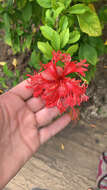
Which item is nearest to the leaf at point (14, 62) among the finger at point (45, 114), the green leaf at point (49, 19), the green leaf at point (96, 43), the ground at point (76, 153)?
the ground at point (76, 153)

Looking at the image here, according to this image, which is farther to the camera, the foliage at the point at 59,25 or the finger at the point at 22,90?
the finger at the point at 22,90

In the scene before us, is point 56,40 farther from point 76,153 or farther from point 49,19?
point 76,153

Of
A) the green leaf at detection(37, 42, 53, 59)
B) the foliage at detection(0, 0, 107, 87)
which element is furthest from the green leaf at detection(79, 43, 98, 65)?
the green leaf at detection(37, 42, 53, 59)

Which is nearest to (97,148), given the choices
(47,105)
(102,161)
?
(102,161)

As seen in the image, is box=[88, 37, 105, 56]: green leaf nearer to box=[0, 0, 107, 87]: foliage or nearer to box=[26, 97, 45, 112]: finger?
box=[0, 0, 107, 87]: foliage

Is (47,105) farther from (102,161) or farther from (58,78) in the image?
(102,161)

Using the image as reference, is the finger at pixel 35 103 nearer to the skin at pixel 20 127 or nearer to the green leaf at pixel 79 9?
the skin at pixel 20 127

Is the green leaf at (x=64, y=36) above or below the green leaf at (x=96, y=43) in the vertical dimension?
above

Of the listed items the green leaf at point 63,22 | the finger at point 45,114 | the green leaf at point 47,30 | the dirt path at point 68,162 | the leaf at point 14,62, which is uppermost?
the green leaf at point 63,22
